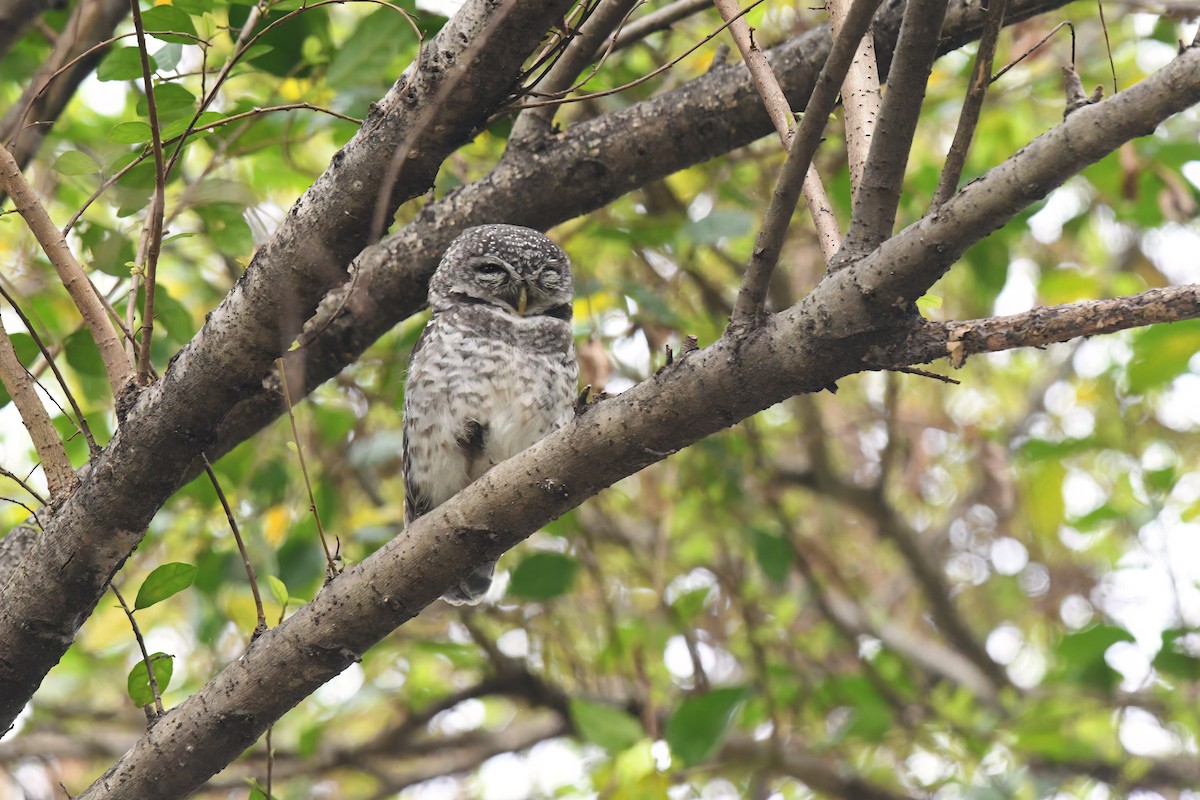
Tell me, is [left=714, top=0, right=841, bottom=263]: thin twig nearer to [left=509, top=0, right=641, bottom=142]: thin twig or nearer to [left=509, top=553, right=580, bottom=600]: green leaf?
[left=509, top=0, right=641, bottom=142]: thin twig

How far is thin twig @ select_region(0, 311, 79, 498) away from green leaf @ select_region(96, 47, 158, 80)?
612mm

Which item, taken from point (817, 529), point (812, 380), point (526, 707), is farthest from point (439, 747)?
point (812, 380)

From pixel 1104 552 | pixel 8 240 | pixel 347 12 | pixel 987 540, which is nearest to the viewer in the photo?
pixel 8 240

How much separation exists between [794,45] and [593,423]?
123cm

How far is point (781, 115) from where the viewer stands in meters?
1.97

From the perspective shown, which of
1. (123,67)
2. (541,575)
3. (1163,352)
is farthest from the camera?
(541,575)

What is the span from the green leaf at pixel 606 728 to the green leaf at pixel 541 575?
349mm

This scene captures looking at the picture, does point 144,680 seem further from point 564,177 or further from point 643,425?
point 564,177

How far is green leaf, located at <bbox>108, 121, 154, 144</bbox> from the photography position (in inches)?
85.9

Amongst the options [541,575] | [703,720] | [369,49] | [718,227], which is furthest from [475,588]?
[369,49]

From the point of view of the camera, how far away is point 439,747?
4770 millimetres

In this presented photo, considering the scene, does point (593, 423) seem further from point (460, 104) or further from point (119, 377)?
point (119, 377)

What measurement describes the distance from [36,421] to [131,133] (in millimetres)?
539

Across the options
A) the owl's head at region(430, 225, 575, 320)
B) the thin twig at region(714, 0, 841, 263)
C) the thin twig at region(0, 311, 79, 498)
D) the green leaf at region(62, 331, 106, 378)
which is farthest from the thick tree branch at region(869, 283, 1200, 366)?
the green leaf at region(62, 331, 106, 378)
